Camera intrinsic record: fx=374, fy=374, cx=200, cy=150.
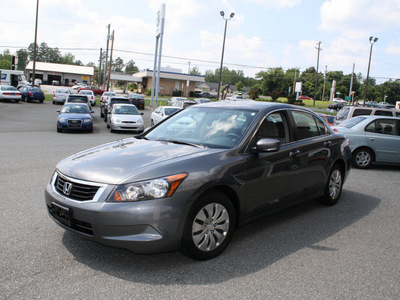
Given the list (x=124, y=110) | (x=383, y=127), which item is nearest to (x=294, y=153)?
(x=383, y=127)

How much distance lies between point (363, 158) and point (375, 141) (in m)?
0.55

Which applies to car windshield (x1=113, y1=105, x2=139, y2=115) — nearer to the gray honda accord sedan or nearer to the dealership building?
the gray honda accord sedan

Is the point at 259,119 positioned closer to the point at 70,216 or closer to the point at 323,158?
the point at 323,158

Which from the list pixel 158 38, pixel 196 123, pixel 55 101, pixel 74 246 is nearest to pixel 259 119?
pixel 196 123

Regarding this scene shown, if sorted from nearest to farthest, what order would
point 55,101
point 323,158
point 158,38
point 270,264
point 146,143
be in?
point 270,264 < point 146,143 < point 323,158 < point 158,38 < point 55,101

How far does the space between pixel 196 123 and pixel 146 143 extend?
0.74 meters

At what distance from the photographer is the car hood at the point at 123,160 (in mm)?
3531

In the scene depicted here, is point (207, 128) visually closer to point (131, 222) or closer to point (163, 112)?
point (131, 222)

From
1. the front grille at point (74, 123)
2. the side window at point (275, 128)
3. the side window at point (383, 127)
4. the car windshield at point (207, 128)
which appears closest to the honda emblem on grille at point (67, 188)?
the car windshield at point (207, 128)

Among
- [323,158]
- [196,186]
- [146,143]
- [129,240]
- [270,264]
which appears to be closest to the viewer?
[129,240]

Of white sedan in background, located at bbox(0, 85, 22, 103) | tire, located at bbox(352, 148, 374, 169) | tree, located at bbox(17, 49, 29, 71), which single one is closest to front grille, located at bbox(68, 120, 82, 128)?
tire, located at bbox(352, 148, 374, 169)

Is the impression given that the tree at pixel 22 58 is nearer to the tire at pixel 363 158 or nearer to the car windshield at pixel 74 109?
the car windshield at pixel 74 109

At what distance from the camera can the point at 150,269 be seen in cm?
363

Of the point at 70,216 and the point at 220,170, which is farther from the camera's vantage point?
the point at 220,170
